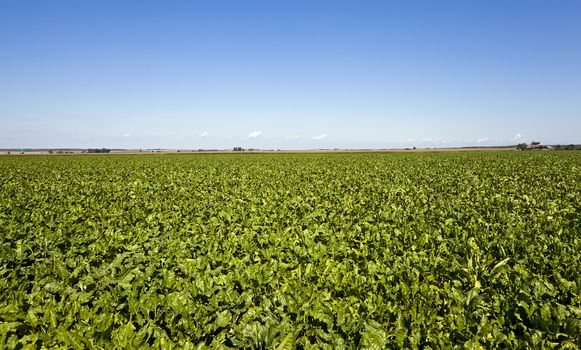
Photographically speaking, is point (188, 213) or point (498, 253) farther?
point (188, 213)

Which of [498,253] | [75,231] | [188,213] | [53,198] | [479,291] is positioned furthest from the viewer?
[53,198]

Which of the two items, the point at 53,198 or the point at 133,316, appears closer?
the point at 133,316

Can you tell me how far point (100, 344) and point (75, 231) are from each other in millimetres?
5447

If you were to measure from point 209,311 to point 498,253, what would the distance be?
5603 mm

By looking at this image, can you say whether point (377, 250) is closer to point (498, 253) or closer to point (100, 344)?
point (498, 253)

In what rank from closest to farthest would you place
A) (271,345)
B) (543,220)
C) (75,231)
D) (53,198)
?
(271,345)
(75,231)
(543,220)
(53,198)

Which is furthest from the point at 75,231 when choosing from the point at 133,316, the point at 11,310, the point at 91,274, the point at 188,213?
the point at 133,316

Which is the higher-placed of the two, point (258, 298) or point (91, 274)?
point (91, 274)

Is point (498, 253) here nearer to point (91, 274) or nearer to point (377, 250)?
point (377, 250)

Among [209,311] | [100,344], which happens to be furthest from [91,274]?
[209,311]

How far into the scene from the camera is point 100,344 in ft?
11.7

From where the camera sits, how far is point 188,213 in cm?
989

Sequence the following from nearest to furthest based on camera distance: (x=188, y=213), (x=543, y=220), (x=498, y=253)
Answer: (x=498, y=253)
(x=543, y=220)
(x=188, y=213)

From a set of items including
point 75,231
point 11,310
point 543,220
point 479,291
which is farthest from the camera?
point 543,220
